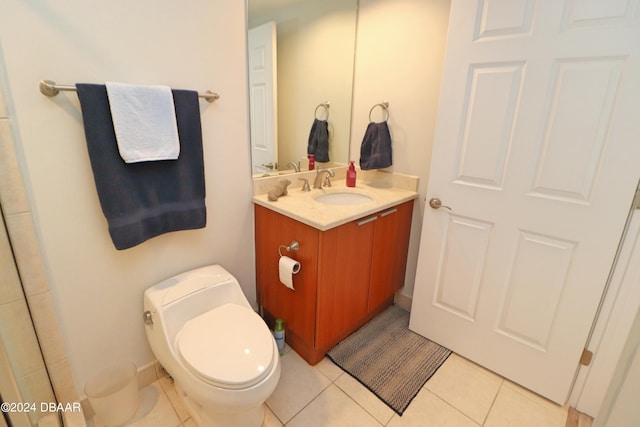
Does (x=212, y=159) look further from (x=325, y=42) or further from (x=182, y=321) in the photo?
(x=325, y=42)

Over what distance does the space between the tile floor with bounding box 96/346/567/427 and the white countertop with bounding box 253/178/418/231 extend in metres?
0.87

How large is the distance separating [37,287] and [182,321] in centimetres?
54

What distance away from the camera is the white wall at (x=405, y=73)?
1727 mm

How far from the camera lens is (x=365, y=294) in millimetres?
1841

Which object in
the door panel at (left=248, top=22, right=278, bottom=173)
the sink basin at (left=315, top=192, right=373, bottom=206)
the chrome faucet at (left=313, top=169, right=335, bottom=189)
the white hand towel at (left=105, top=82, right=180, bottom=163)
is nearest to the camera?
the white hand towel at (left=105, top=82, right=180, bottom=163)

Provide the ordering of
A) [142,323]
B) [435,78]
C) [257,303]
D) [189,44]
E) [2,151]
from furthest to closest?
[257,303] → [435,78] → [142,323] → [189,44] → [2,151]

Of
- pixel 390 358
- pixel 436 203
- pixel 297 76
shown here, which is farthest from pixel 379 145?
pixel 390 358

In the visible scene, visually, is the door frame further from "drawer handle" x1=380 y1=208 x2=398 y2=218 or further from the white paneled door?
"drawer handle" x1=380 y1=208 x2=398 y2=218

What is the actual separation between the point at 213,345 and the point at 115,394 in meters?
0.53

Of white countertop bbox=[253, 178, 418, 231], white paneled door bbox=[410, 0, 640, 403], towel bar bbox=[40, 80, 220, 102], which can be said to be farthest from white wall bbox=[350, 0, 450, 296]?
towel bar bbox=[40, 80, 220, 102]

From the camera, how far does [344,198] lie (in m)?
2.00

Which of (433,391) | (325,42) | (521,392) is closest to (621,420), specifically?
(433,391)

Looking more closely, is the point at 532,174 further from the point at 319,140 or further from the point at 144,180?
the point at 144,180

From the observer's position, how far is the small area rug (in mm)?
1555
